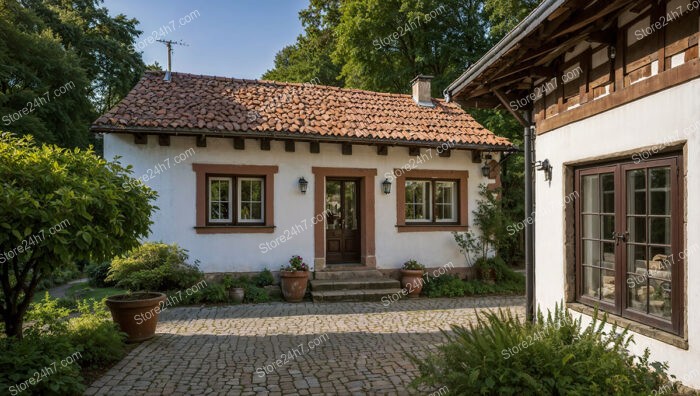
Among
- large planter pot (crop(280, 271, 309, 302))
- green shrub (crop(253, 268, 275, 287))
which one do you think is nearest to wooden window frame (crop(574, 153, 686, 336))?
large planter pot (crop(280, 271, 309, 302))

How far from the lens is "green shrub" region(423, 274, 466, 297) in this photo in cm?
1030

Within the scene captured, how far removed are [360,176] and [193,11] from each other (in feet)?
19.5

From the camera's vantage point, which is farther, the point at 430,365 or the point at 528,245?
the point at 528,245

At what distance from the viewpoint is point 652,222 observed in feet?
13.7

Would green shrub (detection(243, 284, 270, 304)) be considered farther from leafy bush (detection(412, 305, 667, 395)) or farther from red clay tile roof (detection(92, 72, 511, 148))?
leafy bush (detection(412, 305, 667, 395))

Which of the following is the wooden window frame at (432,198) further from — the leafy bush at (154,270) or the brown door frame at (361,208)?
the leafy bush at (154,270)

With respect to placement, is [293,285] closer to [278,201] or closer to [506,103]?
[278,201]

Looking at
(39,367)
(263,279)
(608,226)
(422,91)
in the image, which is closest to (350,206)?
(263,279)

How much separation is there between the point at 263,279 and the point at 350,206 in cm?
291

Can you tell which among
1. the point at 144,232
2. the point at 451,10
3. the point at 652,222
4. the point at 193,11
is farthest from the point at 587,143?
the point at 451,10

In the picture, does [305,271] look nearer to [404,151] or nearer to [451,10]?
[404,151]

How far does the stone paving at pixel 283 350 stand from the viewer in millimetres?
4641

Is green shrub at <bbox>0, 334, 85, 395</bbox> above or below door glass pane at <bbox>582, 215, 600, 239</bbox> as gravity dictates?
below

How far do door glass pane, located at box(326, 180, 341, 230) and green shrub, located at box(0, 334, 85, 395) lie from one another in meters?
7.05
